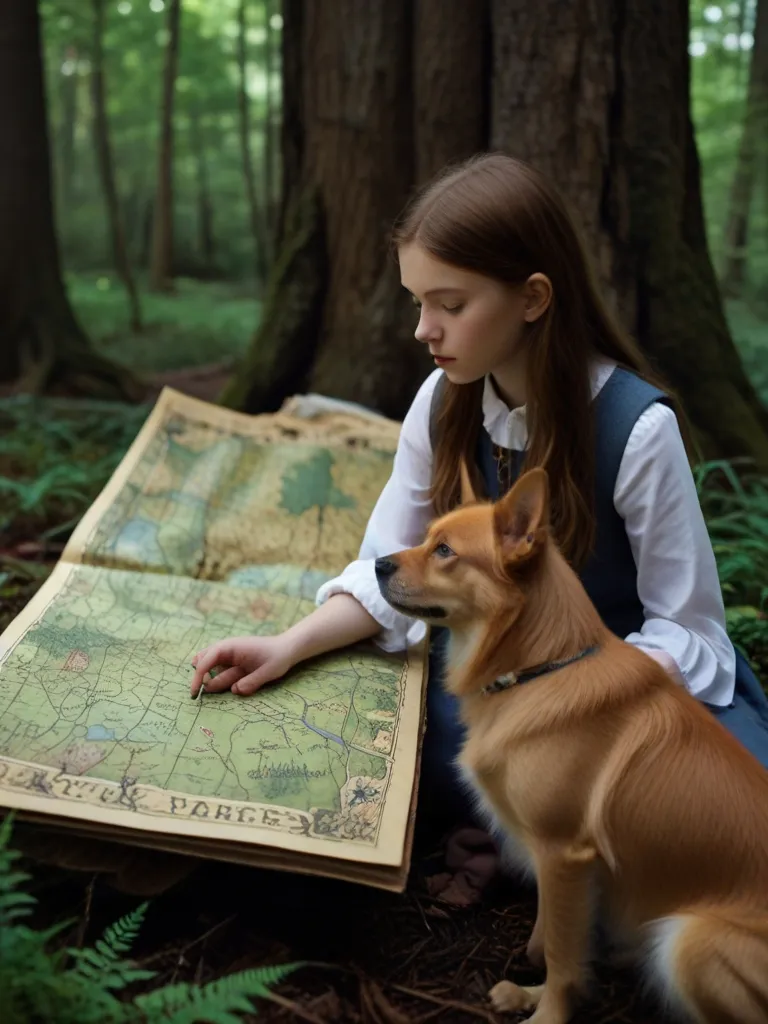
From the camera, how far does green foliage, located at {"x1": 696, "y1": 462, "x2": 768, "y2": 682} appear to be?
3209 millimetres

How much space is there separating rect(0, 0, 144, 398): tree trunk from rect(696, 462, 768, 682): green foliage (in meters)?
4.34

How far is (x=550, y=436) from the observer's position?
2359 mm

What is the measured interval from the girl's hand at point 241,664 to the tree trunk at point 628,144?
7.53ft

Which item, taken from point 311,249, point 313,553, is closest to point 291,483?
point 313,553

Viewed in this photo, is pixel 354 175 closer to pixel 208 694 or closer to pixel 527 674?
pixel 208 694

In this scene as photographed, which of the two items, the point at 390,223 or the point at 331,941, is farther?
the point at 390,223

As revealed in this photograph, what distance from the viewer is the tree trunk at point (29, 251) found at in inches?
252

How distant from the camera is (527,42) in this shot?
11.9ft

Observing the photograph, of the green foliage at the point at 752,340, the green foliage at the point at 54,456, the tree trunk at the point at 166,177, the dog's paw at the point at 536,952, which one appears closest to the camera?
the dog's paw at the point at 536,952

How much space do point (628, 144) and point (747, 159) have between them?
6096 millimetres

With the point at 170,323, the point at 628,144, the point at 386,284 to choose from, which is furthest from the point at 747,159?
the point at 170,323

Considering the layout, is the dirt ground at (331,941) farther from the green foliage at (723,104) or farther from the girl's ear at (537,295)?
the green foliage at (723,104)

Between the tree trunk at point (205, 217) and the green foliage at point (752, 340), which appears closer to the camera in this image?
the green foliage at point (752, 340)

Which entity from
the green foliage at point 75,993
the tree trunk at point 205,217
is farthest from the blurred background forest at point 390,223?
the tree trunk at point 205,217
